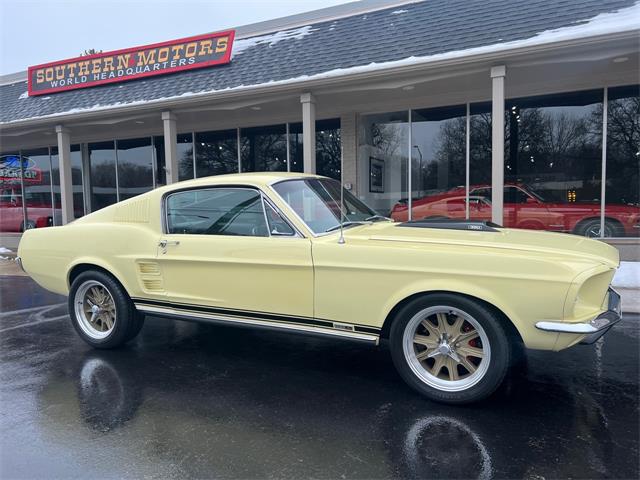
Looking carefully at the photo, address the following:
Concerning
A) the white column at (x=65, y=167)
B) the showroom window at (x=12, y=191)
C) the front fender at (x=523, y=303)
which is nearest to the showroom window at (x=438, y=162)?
the front fender at (x=523, y=303)

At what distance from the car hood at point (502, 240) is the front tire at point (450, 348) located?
0.45 metres

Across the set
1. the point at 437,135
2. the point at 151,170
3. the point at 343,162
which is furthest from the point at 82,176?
the point at 437,135

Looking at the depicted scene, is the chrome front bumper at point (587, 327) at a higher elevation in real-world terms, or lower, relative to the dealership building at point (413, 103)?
lower

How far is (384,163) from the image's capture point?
11.5 m

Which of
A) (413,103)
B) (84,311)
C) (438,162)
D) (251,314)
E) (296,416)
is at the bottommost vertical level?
(296,416)

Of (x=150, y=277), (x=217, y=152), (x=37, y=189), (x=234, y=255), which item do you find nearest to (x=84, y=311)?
(x=150, y=277)

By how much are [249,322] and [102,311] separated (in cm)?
175

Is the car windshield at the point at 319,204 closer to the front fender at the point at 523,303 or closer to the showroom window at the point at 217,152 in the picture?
the front fender at the point at 523,303

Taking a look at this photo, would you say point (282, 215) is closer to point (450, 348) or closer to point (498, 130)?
point (450, 348)

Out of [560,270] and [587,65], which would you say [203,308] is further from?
[587,65]

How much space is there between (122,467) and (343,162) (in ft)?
31.0

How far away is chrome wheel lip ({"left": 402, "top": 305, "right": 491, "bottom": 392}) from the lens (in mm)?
3176

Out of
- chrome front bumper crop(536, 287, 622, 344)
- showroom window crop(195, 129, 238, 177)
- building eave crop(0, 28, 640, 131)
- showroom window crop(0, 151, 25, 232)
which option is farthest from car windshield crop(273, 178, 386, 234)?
showroom window crop(0, 151, 25, 232)

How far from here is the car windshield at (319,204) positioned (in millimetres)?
3975
